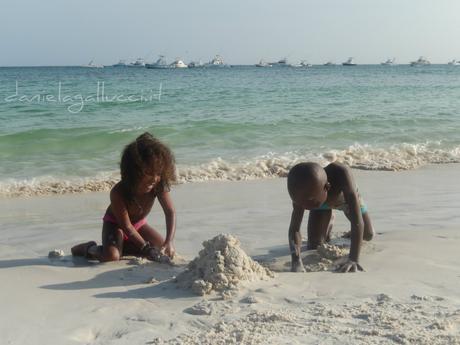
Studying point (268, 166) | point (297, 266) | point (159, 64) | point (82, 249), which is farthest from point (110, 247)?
point (159, 64)

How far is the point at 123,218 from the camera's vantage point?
4.02 meters

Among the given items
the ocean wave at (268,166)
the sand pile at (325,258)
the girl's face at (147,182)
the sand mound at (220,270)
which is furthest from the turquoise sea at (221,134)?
the sand mound at (220,270)

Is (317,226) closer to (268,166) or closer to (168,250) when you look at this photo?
(168,250)

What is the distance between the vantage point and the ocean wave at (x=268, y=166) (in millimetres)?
6732

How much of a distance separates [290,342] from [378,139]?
28.5ft

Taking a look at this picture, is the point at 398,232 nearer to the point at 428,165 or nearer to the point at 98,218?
the point at 98,218

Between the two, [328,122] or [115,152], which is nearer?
[115,152]

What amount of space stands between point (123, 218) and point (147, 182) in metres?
0.31

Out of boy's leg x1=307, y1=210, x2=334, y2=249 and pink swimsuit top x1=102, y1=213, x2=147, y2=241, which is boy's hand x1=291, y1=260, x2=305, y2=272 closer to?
boy's leg x1=307, y1=210, x2=334, y2=249

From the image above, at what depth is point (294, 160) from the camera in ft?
27.4

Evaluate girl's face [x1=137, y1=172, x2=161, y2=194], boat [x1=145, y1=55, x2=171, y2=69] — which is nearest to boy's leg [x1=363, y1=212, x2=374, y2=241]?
girl's face [x1=137, y1=172, x2=161, y2=194]

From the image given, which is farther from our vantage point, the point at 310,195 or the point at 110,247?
the point at 110,247

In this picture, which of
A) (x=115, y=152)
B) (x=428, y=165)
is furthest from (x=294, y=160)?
(x=115, y=152)

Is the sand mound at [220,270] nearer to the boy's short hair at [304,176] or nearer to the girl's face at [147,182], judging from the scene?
the boy's short hair at [304,176]
